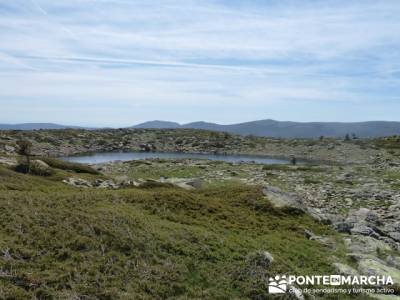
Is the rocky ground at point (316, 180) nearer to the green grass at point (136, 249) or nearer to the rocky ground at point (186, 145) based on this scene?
the rocky ground at point (186, 145)

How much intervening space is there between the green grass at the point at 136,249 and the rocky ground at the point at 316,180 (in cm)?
258

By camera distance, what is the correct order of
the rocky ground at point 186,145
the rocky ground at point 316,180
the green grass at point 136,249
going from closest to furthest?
the green grass at point 136,249, the rocky ground at point 316,180, the rocky ground at point 186,145

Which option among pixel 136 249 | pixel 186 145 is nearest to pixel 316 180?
pixel 136 249

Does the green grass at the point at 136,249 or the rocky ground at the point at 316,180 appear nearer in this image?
the green grass at the point at 136,249

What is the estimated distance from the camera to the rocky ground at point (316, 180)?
822 inches

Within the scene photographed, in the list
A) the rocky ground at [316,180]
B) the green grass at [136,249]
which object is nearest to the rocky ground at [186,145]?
the rocky ground at [316,180]

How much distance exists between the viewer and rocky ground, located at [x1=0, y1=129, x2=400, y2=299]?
2088 cm

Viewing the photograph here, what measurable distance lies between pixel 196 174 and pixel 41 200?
103ft

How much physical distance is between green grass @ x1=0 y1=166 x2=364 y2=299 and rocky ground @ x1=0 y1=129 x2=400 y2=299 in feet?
8.46

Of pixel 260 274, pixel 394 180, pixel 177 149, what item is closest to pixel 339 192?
pixel 394 180

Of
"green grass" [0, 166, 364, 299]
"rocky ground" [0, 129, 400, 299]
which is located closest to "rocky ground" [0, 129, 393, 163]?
"rocky ground" [0, 129, 400, 299]

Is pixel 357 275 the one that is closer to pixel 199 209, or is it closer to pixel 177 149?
pixel 199 209

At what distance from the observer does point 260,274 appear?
13820mm

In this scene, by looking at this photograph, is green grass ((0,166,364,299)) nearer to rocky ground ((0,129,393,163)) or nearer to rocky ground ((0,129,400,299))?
rocky ground ((0,129,400,299))
